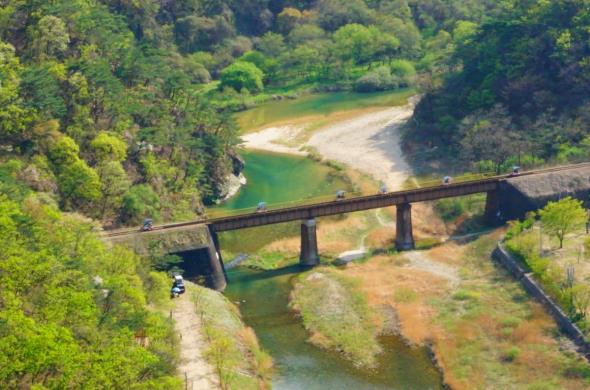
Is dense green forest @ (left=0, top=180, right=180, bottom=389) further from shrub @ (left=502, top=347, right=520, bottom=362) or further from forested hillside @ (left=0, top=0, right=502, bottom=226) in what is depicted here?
shrub @ (left=502, top=347, right=520, bottom=362)

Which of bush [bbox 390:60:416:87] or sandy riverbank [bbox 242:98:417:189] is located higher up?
bush [bbox 390:60:416:87]

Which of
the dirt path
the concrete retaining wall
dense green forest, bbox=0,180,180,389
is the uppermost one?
dense green forest, bbox=0,180,180,389

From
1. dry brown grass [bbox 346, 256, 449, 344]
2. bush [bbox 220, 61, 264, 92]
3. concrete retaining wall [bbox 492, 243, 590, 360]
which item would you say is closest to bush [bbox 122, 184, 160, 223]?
dry brown grass [bbox 346, 256, 449, 344]

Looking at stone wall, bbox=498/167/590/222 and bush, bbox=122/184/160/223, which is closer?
bush, bbox=122/184/160/223

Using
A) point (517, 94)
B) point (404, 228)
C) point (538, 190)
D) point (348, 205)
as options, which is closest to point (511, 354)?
point (404, 228)

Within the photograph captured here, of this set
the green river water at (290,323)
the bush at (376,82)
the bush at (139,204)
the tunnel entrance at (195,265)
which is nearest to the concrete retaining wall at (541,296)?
the green river water at (290,323)

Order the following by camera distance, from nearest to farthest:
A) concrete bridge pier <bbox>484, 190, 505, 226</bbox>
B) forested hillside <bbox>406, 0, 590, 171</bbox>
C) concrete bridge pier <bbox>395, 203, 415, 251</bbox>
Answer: concrete bridge pier <bbox>395, 203, 415, 251</bbox>, concrete bridge pier <bbox>484, 190, 505, 226</bbox>, forested hillside <bbox>406, 0, 590, 171</bbox>

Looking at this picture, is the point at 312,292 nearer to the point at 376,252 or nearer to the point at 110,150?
the point at 376,252

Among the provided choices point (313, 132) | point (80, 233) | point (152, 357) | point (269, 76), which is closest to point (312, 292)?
point (80, 233)
